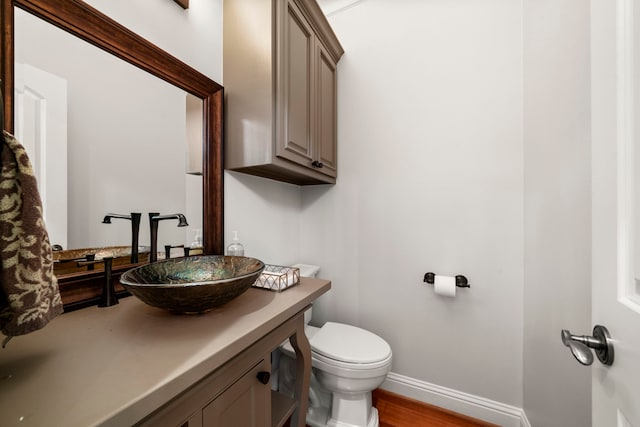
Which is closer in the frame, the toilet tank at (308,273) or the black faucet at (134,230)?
the black faucet at (134,230)

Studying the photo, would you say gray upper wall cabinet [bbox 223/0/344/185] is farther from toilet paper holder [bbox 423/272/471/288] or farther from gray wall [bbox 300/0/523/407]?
toilet paper holder [bbox 423/272/471/288]

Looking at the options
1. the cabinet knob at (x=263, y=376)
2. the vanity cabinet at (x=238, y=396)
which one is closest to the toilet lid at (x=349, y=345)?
the vanity cabinet at (x=238, y=396)

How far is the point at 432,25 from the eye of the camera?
147 cm

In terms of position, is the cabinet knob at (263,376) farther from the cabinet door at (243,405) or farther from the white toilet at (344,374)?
the white toilet at (344,374)

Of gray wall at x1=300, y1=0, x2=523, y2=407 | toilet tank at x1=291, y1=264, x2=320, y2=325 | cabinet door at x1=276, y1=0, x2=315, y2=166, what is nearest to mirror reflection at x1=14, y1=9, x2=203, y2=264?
cabinet door at x1=276, y1=0, x2=315, y2=166

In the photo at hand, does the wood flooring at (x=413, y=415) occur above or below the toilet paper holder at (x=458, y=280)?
below

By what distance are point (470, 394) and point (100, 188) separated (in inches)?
81.2

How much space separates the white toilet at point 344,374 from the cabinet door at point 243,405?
1.55 feet

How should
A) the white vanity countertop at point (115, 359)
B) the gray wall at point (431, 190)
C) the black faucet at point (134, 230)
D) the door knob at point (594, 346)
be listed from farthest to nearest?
the gray wall at point (431, 190), the black faucet at point (134, 230), the door knob at point (594, 346), the white vanity countertop at point (115, 359)

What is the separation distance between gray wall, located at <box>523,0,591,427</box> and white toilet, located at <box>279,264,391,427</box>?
658 mm

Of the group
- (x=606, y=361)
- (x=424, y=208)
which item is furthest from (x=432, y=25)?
(x=606, y=361)

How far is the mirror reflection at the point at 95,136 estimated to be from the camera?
0.69m

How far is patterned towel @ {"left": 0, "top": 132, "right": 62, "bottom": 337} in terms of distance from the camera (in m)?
0.37

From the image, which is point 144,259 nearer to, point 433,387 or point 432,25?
point 433,387
